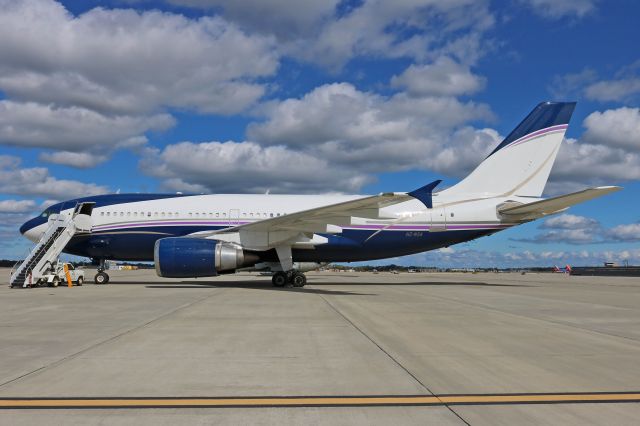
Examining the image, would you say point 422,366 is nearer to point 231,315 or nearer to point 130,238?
point 231,315

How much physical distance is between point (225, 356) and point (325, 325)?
3.10m

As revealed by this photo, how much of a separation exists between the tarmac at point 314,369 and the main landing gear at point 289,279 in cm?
947

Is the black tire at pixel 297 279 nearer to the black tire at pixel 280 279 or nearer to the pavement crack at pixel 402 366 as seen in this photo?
the black tire at pixel 280 279

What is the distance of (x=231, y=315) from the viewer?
406 inches

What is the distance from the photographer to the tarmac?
394 centimetres

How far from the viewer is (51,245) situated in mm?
20484

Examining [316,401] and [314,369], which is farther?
[314,369]

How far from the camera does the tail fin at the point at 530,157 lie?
22.3 metres

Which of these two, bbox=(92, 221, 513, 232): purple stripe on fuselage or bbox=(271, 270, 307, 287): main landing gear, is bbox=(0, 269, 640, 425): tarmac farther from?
bbox=(92, 221, 513, 232): purple stripe on fuselage

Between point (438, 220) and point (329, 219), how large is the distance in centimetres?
583

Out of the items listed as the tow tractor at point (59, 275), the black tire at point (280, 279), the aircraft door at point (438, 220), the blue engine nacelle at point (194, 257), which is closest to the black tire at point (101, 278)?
the tow tractor at point (59, 275)

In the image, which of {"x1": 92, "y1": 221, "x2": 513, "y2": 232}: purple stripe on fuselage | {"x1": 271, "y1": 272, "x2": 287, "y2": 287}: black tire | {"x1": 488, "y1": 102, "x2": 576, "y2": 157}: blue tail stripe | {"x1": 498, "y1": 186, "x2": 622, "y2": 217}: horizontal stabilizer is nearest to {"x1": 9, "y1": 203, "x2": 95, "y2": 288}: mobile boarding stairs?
{"x1": 92, "y1": 221, "x2": 513, "y2": 232}: purple stripe on fuselage

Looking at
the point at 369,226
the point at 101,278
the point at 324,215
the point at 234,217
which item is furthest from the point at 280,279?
the point at 101,278

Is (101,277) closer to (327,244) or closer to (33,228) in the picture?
(33,228)
